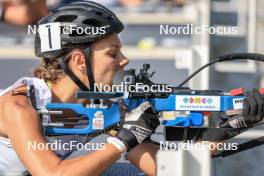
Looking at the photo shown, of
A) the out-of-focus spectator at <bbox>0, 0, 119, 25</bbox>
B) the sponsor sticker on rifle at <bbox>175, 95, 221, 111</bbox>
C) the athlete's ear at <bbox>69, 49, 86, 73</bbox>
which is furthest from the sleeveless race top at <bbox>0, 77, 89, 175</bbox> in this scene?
the out-of-focus spectator at <bbox>0, 0, 119, 25</bbox>

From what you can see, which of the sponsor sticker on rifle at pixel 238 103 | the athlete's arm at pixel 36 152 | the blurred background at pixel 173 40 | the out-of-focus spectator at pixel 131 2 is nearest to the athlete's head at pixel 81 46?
the athlete's arm at pixel 36 152

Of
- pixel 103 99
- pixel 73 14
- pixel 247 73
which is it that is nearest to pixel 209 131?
pixel 103 99

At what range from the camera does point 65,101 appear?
127 inches

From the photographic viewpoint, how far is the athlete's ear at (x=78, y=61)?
3.22 meters

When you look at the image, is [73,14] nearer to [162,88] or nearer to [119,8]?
[162,88]

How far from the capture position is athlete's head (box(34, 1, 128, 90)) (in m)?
3.20

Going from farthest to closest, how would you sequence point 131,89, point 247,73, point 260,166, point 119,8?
point 119,8 < point 247,73 < point 260,166 < point 131,89

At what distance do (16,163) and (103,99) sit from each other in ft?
1.52

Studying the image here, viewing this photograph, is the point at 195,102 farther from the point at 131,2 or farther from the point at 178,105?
the point at 131,2

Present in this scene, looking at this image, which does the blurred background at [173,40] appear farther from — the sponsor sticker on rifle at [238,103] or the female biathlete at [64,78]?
the female biathlete at [64,78]

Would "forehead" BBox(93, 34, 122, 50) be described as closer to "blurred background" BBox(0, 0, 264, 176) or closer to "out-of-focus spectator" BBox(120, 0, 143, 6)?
"blurred background" BBox(0, 0, 264, 176)

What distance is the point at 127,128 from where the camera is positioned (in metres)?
2.92

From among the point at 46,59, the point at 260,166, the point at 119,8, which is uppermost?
the point at 119,8

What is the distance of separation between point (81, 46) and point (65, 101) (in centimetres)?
24
